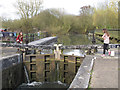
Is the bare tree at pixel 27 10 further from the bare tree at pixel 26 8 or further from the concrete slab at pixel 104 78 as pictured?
the concrete slab at pixel 104 78

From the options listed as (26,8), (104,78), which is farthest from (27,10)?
(104,78)

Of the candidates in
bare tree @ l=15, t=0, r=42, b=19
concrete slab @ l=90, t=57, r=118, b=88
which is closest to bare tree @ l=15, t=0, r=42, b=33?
bare tree @ l=15, t=0, r=42, b=19

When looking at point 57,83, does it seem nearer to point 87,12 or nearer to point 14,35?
point 14,35

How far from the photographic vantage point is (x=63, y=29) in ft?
163

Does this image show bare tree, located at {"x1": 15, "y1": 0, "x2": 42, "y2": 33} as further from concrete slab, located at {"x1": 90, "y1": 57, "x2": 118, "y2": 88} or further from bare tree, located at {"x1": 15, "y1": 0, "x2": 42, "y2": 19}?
concrete slab, located at {"x1": 90, "y1": 57, "x2": 118, "y2": 88}

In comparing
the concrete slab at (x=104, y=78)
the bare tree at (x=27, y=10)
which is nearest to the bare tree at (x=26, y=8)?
the bare tree at (x=27, y=10)

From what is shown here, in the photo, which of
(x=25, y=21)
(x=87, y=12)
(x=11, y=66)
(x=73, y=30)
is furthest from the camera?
(x=87, y=12)

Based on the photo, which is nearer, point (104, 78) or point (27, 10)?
point (104, 78)

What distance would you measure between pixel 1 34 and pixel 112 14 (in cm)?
1765

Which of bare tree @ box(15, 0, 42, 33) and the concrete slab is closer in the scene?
the concrete slab

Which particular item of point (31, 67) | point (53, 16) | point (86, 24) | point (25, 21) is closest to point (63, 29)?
point (53, 16)

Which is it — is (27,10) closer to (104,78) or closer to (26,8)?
(26,8)

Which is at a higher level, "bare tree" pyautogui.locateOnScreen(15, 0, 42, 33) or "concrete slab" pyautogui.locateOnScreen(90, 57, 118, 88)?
"bare tree" pyautogui.locateOnScreen(15, 0, 42, 33)

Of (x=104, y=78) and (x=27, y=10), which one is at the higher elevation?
(x=27, y=10)
